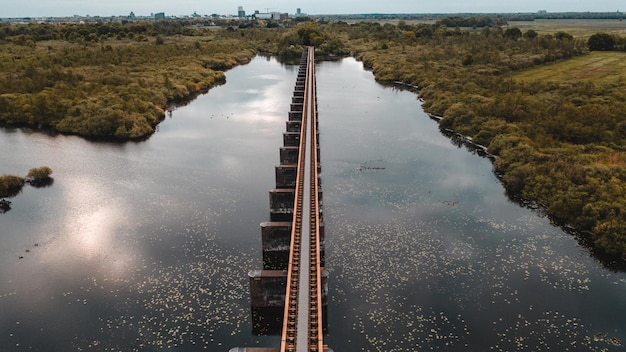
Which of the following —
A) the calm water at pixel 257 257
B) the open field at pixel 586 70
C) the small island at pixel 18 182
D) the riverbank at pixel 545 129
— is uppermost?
the open field at pixel 586 70

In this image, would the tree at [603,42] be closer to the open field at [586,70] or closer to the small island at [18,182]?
the open field at [586,70]

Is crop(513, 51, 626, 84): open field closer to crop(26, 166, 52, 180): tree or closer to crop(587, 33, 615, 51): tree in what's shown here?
crop(587, 33, 615, 51): tree

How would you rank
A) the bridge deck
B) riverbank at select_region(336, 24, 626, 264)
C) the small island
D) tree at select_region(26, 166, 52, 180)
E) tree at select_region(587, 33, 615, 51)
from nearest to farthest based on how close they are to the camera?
the bridge deck → riverbank at select_region(336, 24, 626, 264) → the small island → tree at select_region(26, 166, 52, 180) → tree at select_region(587, 33, 615, 51)

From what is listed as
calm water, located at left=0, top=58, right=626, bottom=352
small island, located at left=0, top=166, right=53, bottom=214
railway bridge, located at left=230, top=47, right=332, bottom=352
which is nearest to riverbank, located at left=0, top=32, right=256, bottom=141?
calm water, located at left=0, top=58, right=626, bottom=352

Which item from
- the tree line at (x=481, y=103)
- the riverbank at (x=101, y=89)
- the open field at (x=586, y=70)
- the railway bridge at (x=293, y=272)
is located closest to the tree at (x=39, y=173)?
the riverbank at (x=101, y=89)

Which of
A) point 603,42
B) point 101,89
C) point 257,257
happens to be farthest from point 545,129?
point 603,42

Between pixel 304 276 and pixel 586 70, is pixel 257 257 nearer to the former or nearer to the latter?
pixel 304 276

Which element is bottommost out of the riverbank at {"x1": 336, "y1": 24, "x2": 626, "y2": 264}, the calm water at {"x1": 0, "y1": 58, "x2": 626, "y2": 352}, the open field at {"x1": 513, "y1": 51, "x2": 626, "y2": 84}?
the calm water at {"x1": 0, "y1": 58, "x2": 626, "y2": 352}
